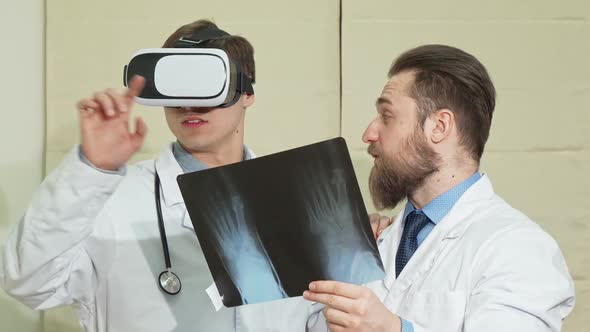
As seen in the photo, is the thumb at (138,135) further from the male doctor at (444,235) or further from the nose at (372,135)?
the nose at (372,135)

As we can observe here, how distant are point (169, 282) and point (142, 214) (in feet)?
0.47

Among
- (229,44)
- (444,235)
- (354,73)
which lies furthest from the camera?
(354,73)

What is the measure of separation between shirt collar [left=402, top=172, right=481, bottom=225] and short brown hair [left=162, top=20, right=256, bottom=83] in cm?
47

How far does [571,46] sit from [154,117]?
1.16 m

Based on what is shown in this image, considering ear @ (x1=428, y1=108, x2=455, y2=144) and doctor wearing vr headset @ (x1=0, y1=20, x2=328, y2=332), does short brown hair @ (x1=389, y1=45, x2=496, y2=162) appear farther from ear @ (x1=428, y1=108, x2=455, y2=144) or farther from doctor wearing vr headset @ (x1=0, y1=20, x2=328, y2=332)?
doctor wearing vr headset @ (x1=0, y1=20, x2=328, y2=332)

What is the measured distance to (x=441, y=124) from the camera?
1.59 meters

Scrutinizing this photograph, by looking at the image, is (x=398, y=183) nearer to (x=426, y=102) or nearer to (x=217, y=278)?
(x=426, y=102)

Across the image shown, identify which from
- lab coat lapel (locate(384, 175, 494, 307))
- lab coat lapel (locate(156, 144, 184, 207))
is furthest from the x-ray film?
lab coat lapel (locate(156, 144, 184, 207))

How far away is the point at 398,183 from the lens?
5.29 ft

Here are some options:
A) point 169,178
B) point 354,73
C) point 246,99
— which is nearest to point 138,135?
point 169,178

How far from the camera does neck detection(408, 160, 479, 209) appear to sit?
159cm

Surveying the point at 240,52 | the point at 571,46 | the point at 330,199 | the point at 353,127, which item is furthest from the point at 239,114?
the point at 571,46

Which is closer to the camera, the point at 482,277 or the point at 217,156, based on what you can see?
the point at 482,277

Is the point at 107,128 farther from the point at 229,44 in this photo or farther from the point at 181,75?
the point at 229,44
